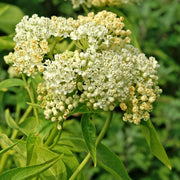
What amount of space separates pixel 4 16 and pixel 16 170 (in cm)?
150

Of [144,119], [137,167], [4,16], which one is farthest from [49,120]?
[137,167]

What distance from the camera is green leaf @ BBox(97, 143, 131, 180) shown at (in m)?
1.41

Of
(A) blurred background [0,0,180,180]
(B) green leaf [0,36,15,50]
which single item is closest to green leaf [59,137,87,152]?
(B) green leaf [0,36,15,50]

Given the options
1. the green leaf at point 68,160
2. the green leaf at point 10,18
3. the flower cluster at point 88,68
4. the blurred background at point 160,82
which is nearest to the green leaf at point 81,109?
the flower cluster at point 88,68

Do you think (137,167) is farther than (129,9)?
No

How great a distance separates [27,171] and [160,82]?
223 cm

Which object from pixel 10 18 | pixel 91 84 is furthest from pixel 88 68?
pixel 10 18

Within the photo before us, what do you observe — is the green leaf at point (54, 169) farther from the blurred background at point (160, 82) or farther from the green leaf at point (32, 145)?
the blurred background at point (160, 82)

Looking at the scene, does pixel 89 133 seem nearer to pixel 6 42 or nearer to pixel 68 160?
pixel 68 160

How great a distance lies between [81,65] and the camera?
1.21 meters

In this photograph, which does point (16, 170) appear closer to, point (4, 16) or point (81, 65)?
point (81, 65)

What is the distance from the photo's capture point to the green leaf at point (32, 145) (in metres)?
1.19

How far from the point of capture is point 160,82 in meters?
3.13

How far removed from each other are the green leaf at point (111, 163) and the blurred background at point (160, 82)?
84 centimetres
